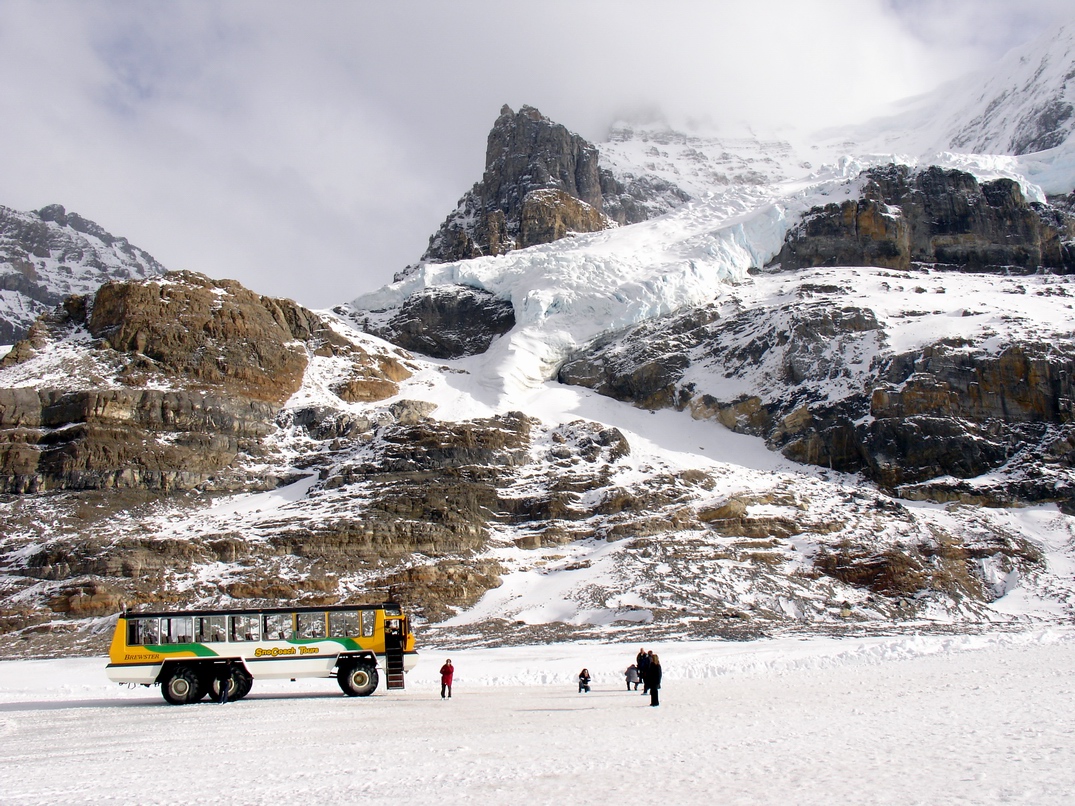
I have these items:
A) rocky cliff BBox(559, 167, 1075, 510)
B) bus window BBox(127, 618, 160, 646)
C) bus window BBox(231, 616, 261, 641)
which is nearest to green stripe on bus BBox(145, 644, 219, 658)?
bus window BBox(127, 618, 160, 646)

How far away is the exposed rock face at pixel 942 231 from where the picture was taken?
127312 millimetres

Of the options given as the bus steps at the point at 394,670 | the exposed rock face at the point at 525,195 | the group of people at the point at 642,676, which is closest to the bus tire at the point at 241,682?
the bus steps at the point at 394,670

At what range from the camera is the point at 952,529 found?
72.0 m

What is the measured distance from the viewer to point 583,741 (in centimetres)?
1711

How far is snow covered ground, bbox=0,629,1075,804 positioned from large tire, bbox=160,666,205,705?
0.92m

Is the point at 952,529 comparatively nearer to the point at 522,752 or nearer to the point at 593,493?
the point at 593,493

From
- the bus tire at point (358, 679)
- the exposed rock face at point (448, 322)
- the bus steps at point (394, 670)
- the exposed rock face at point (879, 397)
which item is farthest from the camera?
the exposed rock face at point (448, 322)

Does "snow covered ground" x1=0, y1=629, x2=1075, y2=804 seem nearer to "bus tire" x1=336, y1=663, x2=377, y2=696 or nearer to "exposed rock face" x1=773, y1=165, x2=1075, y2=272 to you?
"bus tire" x1=336, y1=663, x2=377, y2=696

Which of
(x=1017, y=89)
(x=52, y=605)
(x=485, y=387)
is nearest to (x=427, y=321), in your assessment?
(x=485, y=387)

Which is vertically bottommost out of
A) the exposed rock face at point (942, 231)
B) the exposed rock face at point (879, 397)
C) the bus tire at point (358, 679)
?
the bus tire at point (358, 679)

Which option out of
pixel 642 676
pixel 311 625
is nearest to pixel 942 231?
pixel 642 676

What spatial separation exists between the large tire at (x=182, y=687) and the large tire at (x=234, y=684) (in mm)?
342

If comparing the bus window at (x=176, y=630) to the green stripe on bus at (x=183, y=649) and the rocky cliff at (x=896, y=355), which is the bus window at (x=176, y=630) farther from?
the rocky cliff at (x=896, y=355)

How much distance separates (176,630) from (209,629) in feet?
3.43
